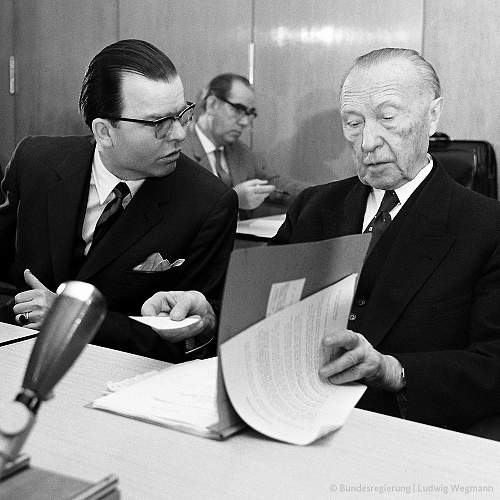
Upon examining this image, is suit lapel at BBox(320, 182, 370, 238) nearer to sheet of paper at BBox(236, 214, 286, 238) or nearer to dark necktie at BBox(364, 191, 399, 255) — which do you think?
dark necktie at BBox(364, 191, 399, 255)

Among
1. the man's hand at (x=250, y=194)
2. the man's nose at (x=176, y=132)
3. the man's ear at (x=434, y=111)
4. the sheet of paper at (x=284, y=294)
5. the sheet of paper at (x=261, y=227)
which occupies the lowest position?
the sheet of paper at (x=261, y=227)

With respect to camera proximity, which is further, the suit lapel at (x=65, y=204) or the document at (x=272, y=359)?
the suit lapel at (x=65, y=204)

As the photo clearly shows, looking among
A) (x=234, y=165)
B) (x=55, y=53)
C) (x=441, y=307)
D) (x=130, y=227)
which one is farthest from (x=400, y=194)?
(x=55, y=53)

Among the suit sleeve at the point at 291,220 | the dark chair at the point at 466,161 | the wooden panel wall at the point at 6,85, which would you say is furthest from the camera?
the wooden panel wall at the point at 6,85

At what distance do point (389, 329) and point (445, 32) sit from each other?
3443mm

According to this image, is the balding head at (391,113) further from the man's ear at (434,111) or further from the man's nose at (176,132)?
the man's nose at (176,132)

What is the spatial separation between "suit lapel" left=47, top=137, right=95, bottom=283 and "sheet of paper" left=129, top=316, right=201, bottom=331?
0.69m

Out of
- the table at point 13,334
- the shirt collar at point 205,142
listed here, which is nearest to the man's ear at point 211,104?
the shirt collar at point 205,142

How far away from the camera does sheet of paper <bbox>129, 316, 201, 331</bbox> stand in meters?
1.46

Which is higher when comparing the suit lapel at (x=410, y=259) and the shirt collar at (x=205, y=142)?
the suit lapel at (x=410, y=259)

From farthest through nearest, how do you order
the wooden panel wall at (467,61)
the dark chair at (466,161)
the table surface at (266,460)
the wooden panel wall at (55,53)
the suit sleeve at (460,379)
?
1. the wooden panel wall at (55,53)
2. the wooden panel wall at (467,61)
3. the dark chair at (466,161)
4. the suit sleeve at (460,379)
5. the table surface at (266,460)

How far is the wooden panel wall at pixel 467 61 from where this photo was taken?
15.2ft

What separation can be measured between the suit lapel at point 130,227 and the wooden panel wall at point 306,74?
10.4ft

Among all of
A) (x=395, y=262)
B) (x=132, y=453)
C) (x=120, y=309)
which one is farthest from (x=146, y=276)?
(x=132, y=453)
